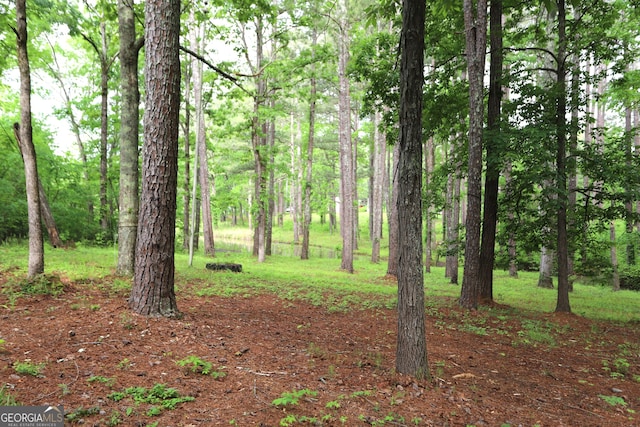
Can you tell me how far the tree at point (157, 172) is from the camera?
4957mm

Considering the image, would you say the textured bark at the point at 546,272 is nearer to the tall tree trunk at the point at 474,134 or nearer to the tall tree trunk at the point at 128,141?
the tall tree trunk at the point at 474,134

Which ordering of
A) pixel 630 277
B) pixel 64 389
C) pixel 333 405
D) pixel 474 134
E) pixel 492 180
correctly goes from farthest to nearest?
1. pixel 630 277
2. pixel 492 180
3. pixel 474 134
4. pixel 333 405
5. pixel 64 389

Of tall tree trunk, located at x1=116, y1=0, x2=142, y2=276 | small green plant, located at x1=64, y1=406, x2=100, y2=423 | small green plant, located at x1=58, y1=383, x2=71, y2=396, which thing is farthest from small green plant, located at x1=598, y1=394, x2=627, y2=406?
tall tree trunk, located at x1=116, y1=0, x2=142, y2=276

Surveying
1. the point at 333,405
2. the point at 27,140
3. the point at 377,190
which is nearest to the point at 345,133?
the point at 377,190

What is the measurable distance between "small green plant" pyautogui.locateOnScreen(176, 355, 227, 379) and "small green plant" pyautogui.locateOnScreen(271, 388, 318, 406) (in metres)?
0.78

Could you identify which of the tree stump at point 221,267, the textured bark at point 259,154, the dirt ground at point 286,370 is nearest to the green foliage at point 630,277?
the dirt ground at point 286,370

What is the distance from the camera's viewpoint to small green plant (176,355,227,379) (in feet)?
11.9

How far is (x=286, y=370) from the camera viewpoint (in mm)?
4008

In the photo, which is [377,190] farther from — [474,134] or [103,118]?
[103,118]

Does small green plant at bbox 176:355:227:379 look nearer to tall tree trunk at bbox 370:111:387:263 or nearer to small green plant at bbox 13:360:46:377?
small green plant at bbox 13:360:46:377

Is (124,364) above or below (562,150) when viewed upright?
below

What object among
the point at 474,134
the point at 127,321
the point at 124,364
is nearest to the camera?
the point at 124,364

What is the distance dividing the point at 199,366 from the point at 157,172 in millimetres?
2726

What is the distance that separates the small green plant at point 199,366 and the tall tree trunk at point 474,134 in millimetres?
6743
